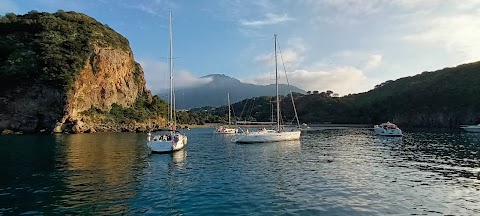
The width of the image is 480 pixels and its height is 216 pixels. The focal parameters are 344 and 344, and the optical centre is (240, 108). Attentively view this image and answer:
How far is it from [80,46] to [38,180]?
99127 millimetres

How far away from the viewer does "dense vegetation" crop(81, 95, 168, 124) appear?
119162 millimetres

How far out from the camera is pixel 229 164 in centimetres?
3366

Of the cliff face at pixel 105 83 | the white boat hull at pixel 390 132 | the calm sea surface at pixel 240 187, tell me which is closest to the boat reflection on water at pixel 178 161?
the calm sea surface at pixel 240 187

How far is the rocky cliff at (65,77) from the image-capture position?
9631cm

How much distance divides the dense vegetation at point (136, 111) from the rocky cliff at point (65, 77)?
38 centimetres

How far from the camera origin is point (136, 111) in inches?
5404

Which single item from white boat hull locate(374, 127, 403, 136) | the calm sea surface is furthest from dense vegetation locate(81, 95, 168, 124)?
the calm sea surface

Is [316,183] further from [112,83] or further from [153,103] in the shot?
[153,103]

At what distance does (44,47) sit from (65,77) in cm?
1331

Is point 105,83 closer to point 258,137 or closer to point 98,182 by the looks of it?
point 258,137

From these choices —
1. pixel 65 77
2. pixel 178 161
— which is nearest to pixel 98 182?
Result: pixel 178 161

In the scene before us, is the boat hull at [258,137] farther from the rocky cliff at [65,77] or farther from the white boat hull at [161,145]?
the rocky cliff at [65,77]

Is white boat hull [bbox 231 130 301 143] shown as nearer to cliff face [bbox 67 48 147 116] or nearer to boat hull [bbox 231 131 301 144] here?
boat hull [bbox 231 131 301 144]

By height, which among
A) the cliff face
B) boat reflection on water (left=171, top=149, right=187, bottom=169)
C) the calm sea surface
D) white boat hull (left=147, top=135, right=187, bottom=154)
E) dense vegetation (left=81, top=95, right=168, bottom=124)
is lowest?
the calm sea surface
